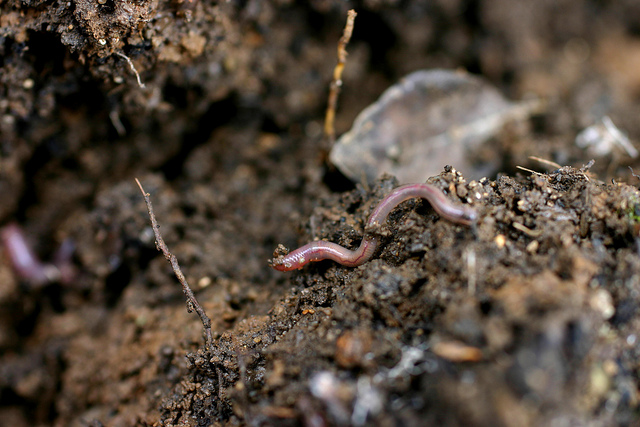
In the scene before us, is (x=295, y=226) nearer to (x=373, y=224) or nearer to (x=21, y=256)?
(x=373, y=224)

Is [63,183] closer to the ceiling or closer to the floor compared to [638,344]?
closer to the ceiling

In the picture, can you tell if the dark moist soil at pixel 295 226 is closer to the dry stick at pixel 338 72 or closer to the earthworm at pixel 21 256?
the earthworm at pixel 21 256

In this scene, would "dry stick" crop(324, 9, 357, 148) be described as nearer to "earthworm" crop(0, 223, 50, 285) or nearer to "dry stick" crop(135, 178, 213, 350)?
"dry stick" crop(135, 178, 213, 350)

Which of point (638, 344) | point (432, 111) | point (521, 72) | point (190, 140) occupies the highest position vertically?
point (190, 140)

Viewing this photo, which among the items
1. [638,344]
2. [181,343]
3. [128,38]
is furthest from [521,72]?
[181,343]

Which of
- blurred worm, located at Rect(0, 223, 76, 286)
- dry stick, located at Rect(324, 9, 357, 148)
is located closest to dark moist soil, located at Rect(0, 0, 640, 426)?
blurred worm, located at Rect(0, 223, 76, 286)

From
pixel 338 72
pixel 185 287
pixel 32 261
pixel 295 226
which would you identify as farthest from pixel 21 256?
pixel 338 72

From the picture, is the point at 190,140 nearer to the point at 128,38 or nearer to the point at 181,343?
the point at 128,38
